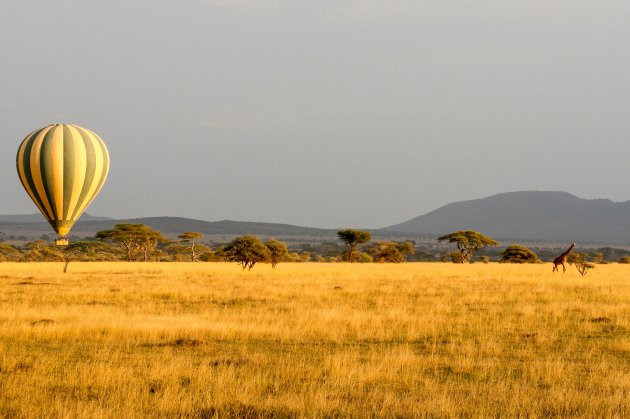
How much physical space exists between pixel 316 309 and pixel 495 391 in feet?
37.6

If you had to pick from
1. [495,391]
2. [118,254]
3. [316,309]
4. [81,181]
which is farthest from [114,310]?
[118,254]

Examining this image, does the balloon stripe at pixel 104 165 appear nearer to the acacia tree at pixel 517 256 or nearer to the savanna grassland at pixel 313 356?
the savanna grassland at pixel 313 356

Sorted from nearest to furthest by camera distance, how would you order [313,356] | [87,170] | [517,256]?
[313,356] < [87,170] < [517,256]

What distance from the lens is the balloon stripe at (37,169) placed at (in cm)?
3812

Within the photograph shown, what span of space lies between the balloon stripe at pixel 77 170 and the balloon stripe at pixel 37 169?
975mm

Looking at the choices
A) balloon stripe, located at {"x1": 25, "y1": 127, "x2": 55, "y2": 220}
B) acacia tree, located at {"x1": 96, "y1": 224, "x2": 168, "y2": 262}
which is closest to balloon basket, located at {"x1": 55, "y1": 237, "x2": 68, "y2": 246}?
balloon stripe, located at {"x1": 25, "y1": 127, "x2": 55, "y2": 220}

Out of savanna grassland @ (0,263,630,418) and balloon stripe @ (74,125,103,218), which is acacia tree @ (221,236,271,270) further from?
savanna grassland @ (0,263,630,418)

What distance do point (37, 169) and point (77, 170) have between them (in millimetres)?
1747

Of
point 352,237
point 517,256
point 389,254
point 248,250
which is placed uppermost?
point 352,237

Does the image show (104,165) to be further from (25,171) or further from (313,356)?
(313,356)

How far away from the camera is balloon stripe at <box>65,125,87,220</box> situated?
3838 cm

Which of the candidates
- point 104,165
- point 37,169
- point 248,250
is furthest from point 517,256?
point 37,169

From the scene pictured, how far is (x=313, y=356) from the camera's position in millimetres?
14008

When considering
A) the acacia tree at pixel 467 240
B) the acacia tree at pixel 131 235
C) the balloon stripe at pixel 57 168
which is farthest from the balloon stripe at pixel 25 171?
the acacia tree at pixel 467 240
